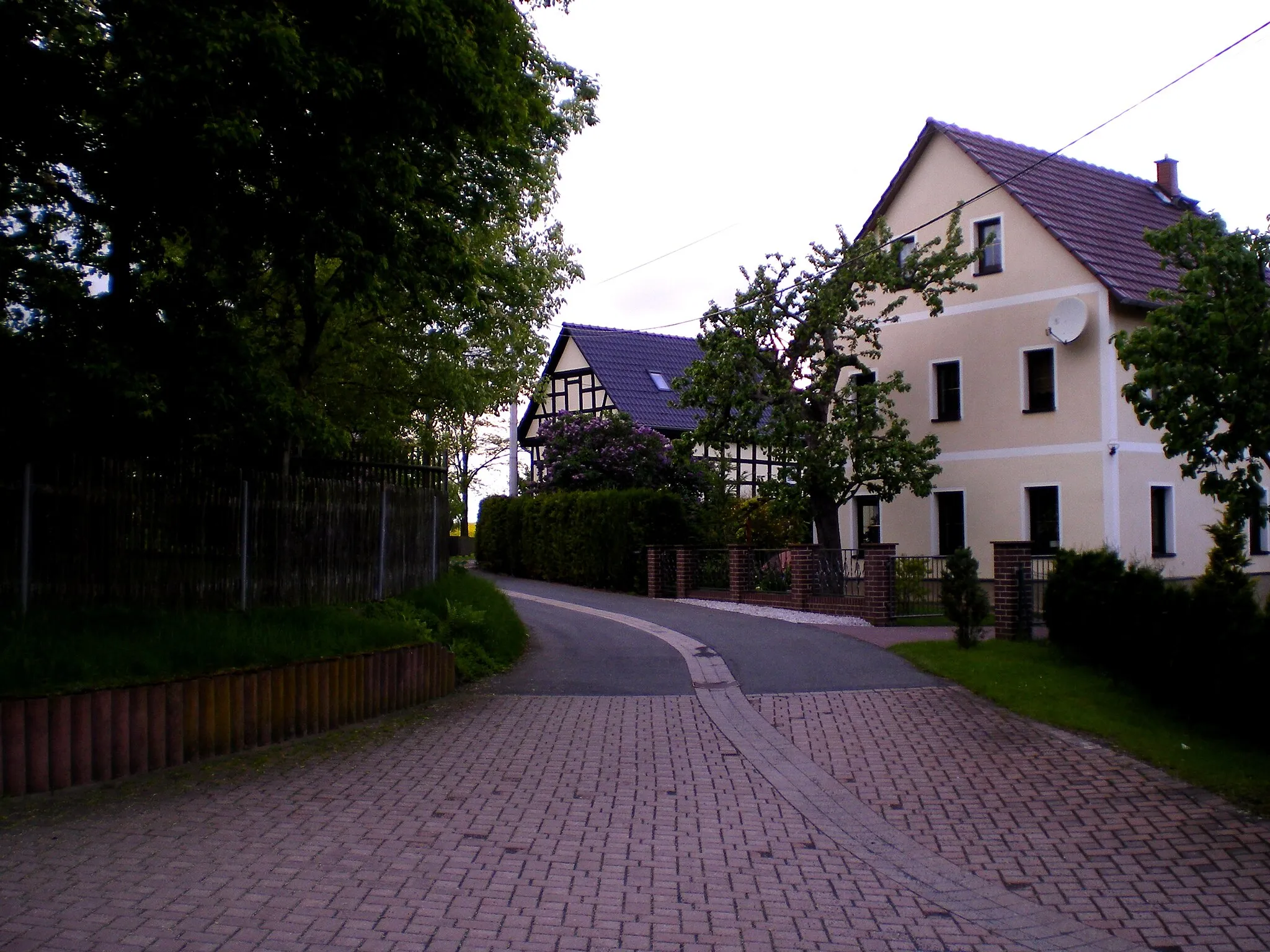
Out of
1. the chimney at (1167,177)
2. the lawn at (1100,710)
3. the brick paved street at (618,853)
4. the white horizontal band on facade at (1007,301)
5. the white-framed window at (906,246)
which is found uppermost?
the chimney at (1167,177)

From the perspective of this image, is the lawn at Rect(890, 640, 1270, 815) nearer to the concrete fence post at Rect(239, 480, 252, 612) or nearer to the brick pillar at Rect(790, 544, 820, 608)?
the brick pillar at Rect(790, 544, 820, 608)

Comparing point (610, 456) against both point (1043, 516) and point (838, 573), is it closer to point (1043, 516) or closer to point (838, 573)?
point (838, 573)

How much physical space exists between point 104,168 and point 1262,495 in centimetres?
993

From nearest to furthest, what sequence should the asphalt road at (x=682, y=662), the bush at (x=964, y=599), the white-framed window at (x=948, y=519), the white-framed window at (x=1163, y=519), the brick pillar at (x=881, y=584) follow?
1. the asphalt road at (x=682, y=662)
2. the bush at (x=964, y=599)
3. the brick pillar at (x=881, y=584)
4. the white-framed window at (x=1163, y=519)
5. the white-framed window at (x=948, y=519)

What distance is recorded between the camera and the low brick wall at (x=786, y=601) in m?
20.2

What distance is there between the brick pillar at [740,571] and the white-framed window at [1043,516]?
5903 mm

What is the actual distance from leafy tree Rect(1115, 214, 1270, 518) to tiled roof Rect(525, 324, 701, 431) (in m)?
29.4

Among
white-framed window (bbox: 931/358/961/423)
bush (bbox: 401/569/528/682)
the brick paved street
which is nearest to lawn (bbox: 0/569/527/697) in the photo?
bush (bbox: 401/569/528/682)

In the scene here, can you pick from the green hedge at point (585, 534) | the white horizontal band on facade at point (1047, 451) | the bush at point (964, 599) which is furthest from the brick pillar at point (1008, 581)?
the green hedge at point (585, 534)

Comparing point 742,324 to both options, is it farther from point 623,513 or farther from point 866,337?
point 623,513

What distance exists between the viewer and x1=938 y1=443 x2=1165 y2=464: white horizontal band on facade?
23.4m

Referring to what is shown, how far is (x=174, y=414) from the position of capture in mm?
10555

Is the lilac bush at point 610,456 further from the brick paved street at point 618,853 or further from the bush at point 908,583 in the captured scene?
the brick paved street at point 618,853

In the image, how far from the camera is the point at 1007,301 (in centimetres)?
2517
